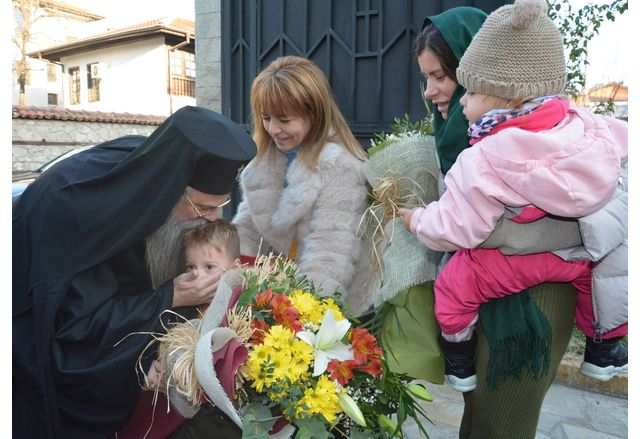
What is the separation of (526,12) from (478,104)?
276mm

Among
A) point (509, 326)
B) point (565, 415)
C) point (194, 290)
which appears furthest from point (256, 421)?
point (565, 415)

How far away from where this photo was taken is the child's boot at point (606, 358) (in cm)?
163

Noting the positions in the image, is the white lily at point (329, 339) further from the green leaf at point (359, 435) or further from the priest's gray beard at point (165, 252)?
the priest's gray beard at point (165, 252)

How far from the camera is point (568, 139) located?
1392 mm

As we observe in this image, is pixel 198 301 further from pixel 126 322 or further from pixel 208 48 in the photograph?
pixel 208 48

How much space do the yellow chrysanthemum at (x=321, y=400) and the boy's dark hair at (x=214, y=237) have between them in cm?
63

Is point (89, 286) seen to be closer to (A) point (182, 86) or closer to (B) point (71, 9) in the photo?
(A) point (182, 86)

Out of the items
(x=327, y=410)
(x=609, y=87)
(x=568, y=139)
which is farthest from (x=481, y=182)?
(x=609, y=87)

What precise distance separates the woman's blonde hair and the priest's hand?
2.61 ft

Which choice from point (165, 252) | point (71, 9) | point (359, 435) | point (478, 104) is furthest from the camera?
point (71, 9)

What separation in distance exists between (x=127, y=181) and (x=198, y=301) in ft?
1.42

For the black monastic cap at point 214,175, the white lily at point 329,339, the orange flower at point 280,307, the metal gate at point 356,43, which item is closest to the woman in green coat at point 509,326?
the white lily at point 329,339

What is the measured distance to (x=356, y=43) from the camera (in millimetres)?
3650

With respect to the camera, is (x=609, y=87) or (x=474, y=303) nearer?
(x=474, y=303)
